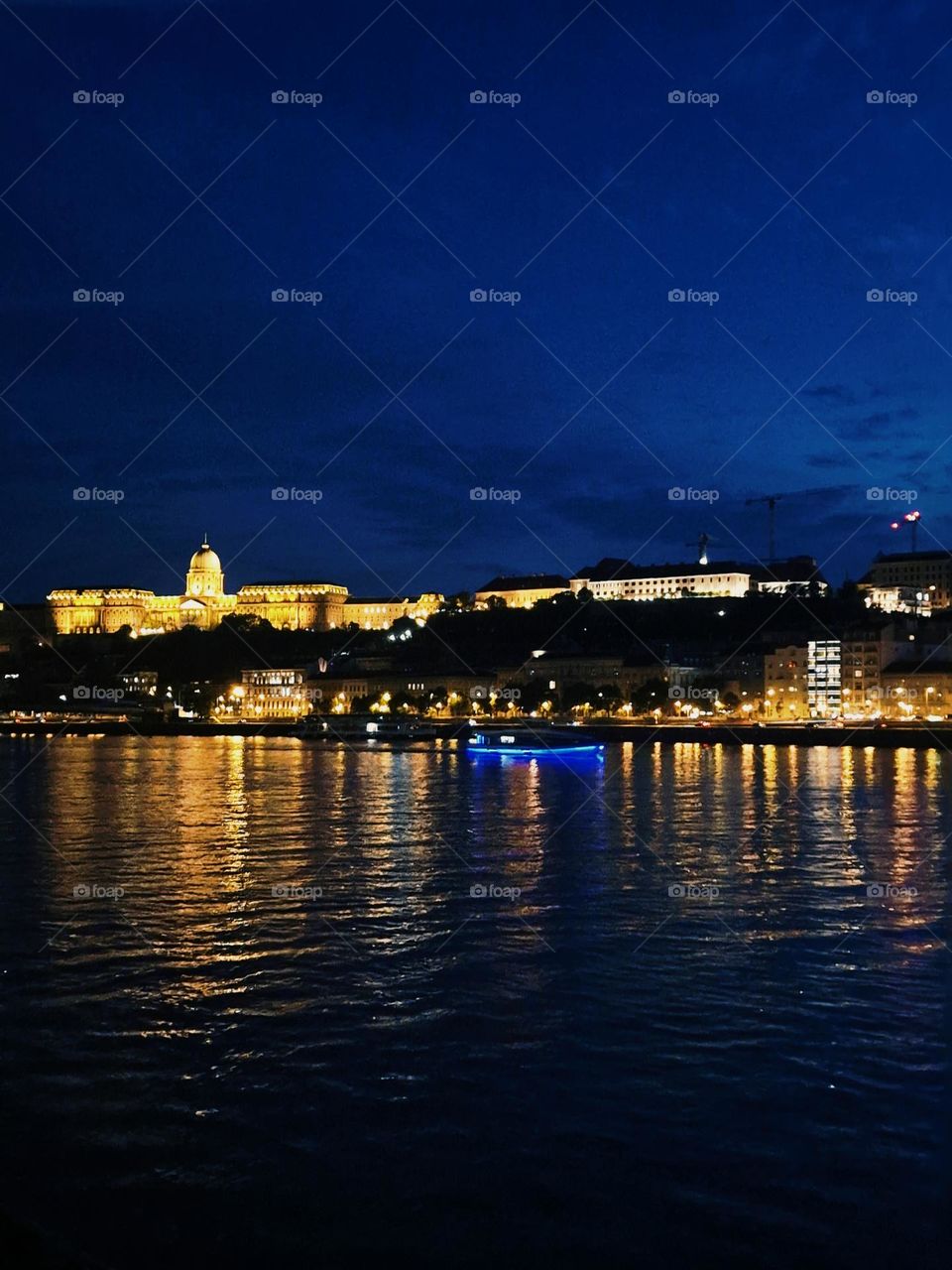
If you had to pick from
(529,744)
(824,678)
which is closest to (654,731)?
(824,678)

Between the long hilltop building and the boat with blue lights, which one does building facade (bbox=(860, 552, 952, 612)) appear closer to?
the long hilltop building

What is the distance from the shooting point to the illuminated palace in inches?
3698

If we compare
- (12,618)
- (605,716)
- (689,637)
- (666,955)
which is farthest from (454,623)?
(666,955)

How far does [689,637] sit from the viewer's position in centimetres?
6725

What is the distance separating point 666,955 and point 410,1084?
2928 millimetres

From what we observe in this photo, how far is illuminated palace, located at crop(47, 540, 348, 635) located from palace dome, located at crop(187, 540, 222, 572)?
0.27 meters

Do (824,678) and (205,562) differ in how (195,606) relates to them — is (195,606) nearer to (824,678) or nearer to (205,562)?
(205,562)

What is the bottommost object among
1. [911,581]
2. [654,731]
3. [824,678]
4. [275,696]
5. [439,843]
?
[654,731]

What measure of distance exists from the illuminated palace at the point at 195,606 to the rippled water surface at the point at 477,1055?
80.6 meters

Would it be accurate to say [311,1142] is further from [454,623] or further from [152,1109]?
[454,623]

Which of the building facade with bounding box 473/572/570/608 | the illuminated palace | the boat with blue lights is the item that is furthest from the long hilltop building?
the boat with blue lights

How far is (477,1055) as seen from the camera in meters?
6.27

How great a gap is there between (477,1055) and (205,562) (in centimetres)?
9781

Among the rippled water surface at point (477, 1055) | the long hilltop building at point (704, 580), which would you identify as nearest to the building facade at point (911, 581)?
the long hilltop building at point (704, 580)
